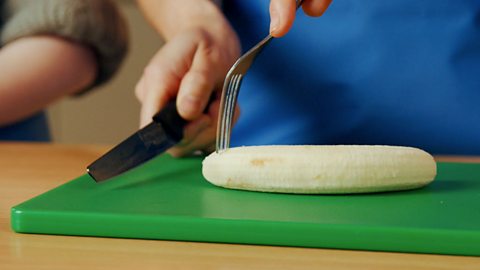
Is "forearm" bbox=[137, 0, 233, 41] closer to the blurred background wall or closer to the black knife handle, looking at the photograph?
the black knife handle

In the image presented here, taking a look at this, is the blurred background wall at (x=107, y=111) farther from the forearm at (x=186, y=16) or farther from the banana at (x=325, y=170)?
the banana at (x=325, y=170)

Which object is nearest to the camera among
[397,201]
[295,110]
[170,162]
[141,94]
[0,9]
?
[397,201]

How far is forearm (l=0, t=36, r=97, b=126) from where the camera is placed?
1627 millimetres

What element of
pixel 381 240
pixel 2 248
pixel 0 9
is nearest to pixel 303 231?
pixel 381 240

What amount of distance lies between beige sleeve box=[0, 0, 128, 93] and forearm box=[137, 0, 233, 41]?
0.25m

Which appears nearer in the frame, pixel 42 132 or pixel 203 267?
pixel 203 267

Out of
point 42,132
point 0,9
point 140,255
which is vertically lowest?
point 42,132

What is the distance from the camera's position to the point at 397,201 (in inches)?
33.7

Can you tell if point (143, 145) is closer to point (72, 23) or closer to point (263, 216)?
point (263, 216)

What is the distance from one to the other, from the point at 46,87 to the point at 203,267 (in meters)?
1.07

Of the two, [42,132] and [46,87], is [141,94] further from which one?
[42,132]

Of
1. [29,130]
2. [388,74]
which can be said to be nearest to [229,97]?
[388,74]

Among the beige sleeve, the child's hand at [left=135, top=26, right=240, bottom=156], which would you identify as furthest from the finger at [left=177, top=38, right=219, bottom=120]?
the beige sleeve

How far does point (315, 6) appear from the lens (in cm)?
104
